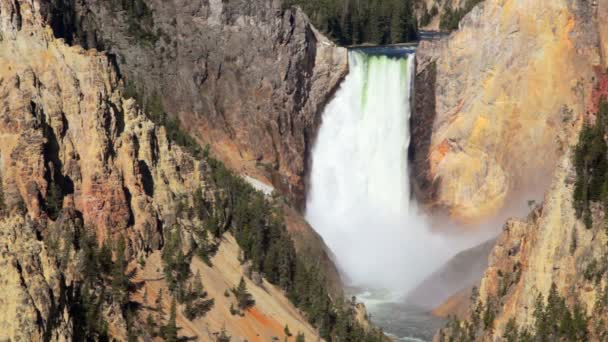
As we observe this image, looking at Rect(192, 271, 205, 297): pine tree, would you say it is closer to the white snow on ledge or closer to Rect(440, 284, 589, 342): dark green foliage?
Rect(440, 284, 589, 342): dark green foliage

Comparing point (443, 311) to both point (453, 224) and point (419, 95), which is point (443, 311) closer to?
point (453, 224)

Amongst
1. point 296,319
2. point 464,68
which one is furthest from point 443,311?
point 464,68

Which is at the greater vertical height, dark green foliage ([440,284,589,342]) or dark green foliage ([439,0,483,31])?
dark green foliage ([439,0,483,31])

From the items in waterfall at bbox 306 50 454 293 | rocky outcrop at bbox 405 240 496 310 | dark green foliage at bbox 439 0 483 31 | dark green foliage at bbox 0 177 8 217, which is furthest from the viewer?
dark green foliage at bbox 439 0 483 31

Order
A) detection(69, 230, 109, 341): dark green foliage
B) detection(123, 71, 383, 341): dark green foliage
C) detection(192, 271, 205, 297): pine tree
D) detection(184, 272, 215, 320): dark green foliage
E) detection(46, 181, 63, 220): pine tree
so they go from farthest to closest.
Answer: detection(123, 71, 383, 341): dark green foliage, detection(192, 271, 205, 297): pine tree, detection(184, 272, 215, 320): dark green foliage, detection(46, 181, 63, 220): pine tree, detection(69, 230, 109, 341): dark green foliage

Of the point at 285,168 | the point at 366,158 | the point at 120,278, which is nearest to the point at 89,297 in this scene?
the point at 120,278

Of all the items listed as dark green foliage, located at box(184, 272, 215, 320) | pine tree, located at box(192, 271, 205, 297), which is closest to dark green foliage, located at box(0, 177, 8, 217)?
dark green foliage, located at box(184, 272, 215, 320)

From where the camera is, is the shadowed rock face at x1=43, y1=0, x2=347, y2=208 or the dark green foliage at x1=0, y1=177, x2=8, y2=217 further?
the shadowed rock face at x1=43, y1=0, x2=347, y2=208
